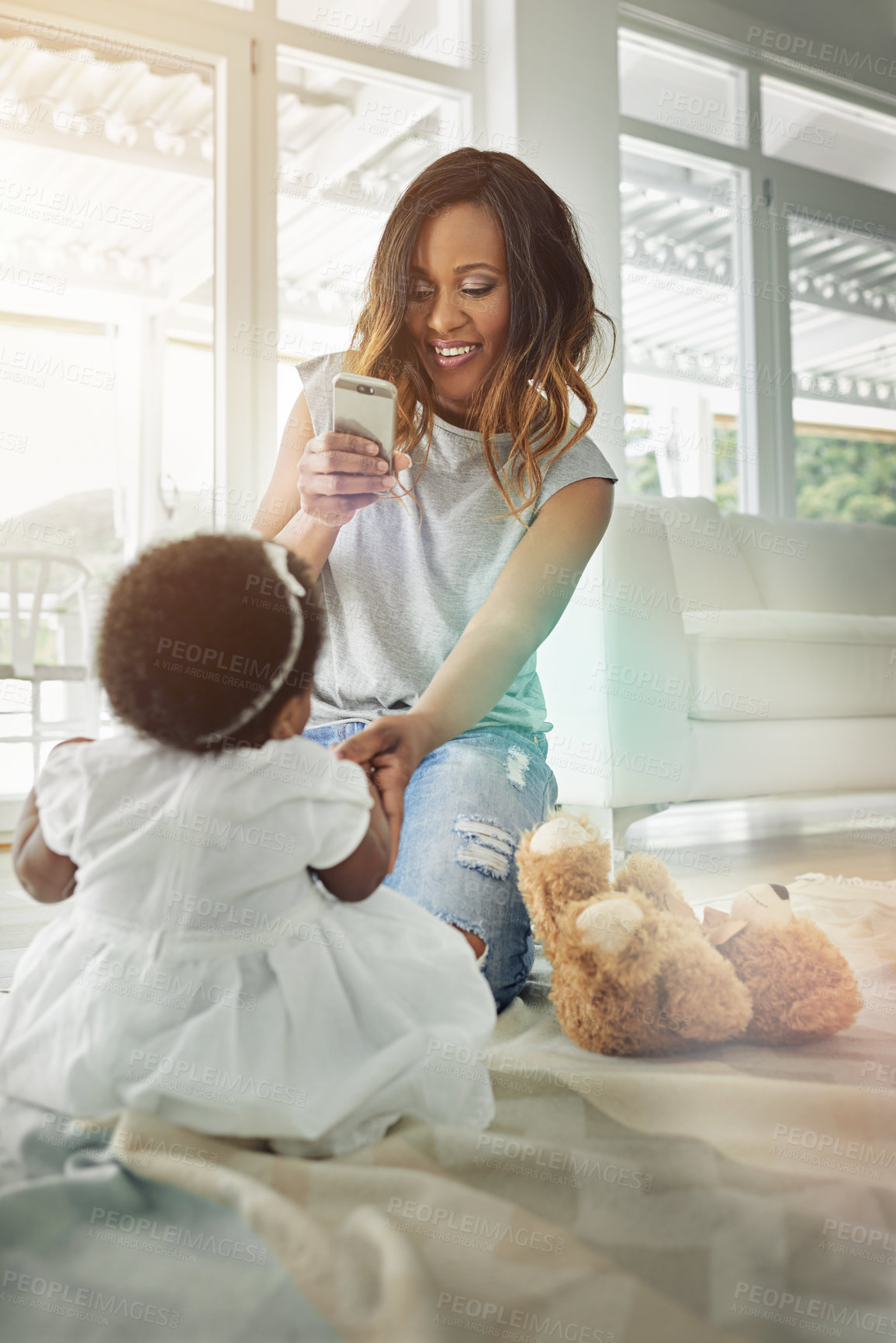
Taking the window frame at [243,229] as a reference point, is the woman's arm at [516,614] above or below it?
below

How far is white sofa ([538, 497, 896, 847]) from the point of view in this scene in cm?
179

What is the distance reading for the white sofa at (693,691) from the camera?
1787mm

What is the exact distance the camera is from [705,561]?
2.28 metres

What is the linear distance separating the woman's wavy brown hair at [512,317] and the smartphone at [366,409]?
232 millimetres

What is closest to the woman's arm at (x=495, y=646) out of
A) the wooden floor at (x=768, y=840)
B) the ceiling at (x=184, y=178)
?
the wooden floor at (x=768, y=840)

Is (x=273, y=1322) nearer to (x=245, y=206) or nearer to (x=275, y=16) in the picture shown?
(x=245, y=206)

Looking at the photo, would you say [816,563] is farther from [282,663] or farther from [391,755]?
[282,663]

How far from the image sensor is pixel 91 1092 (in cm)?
64

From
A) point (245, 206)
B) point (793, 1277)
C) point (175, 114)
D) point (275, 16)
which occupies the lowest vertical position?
point (793, 1277)

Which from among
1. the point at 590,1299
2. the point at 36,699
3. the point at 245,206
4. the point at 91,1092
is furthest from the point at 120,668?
the point at 36,699

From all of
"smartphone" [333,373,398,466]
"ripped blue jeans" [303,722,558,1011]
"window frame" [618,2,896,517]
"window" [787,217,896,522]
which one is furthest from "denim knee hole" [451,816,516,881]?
"window" [787,217,896,522]

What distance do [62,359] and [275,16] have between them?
100 centimetres

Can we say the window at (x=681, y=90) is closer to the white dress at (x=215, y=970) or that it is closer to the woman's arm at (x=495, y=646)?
the woman's arm at (x=495, y=646)

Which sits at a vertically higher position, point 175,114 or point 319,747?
point 175,114
